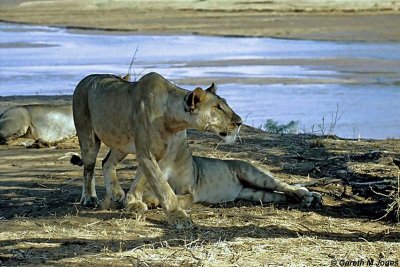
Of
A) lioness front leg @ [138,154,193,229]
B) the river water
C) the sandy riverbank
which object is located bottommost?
the river water

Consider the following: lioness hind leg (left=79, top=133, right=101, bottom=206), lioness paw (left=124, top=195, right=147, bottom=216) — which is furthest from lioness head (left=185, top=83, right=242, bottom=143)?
lioness hind leg (left=79, top=133, right=101, bottom=206)

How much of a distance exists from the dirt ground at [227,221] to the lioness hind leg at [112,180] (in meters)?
0.17

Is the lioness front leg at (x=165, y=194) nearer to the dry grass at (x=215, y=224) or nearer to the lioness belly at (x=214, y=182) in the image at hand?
the dry grass at (x=215, y=224)

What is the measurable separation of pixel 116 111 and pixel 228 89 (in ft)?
39.9

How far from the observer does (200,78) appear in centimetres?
2212

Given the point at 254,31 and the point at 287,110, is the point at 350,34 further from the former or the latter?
the point at 287,110

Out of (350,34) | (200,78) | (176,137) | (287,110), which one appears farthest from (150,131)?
(350,34)

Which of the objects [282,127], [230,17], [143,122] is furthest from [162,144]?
[230,17]

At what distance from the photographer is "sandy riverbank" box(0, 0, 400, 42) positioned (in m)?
34.3

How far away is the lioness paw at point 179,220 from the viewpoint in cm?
782

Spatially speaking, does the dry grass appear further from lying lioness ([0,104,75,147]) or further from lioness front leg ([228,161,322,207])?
lying lioness ([0,104,75,147])

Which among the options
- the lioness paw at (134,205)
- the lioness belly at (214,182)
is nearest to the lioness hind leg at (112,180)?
the lioness paw at (134,205)

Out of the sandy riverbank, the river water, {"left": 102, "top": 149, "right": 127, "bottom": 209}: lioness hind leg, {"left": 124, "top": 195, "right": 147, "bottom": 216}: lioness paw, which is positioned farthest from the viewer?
the sandy riverbank

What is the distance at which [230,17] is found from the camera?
39.3m
